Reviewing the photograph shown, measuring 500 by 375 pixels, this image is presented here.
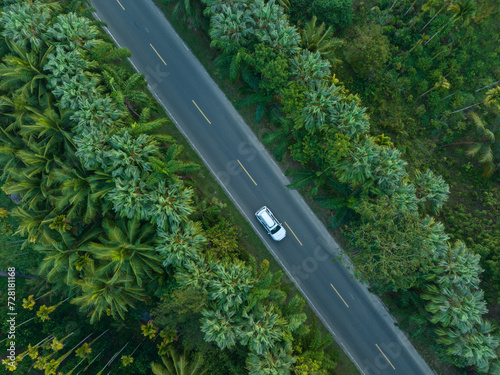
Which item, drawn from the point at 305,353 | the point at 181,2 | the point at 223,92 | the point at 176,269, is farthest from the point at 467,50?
the point at 176,269

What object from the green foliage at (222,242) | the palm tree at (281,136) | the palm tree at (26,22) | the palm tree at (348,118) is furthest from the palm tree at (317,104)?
the palm tree at (26,22)

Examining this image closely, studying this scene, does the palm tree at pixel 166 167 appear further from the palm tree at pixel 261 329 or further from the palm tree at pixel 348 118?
the palm tree at pixel 348 118

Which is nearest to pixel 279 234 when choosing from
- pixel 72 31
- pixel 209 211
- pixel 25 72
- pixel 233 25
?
pixel 209 211

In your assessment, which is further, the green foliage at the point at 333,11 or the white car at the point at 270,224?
the white car at the point at 270,224

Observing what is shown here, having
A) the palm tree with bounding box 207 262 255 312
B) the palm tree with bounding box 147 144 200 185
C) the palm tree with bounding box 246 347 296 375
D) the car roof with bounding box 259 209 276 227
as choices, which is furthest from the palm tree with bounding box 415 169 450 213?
the palm tree with bounding box 147 144 200 185

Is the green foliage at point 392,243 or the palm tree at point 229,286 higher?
the palm tree at point 229,286

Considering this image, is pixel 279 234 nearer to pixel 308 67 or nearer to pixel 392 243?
pixel 392 243
